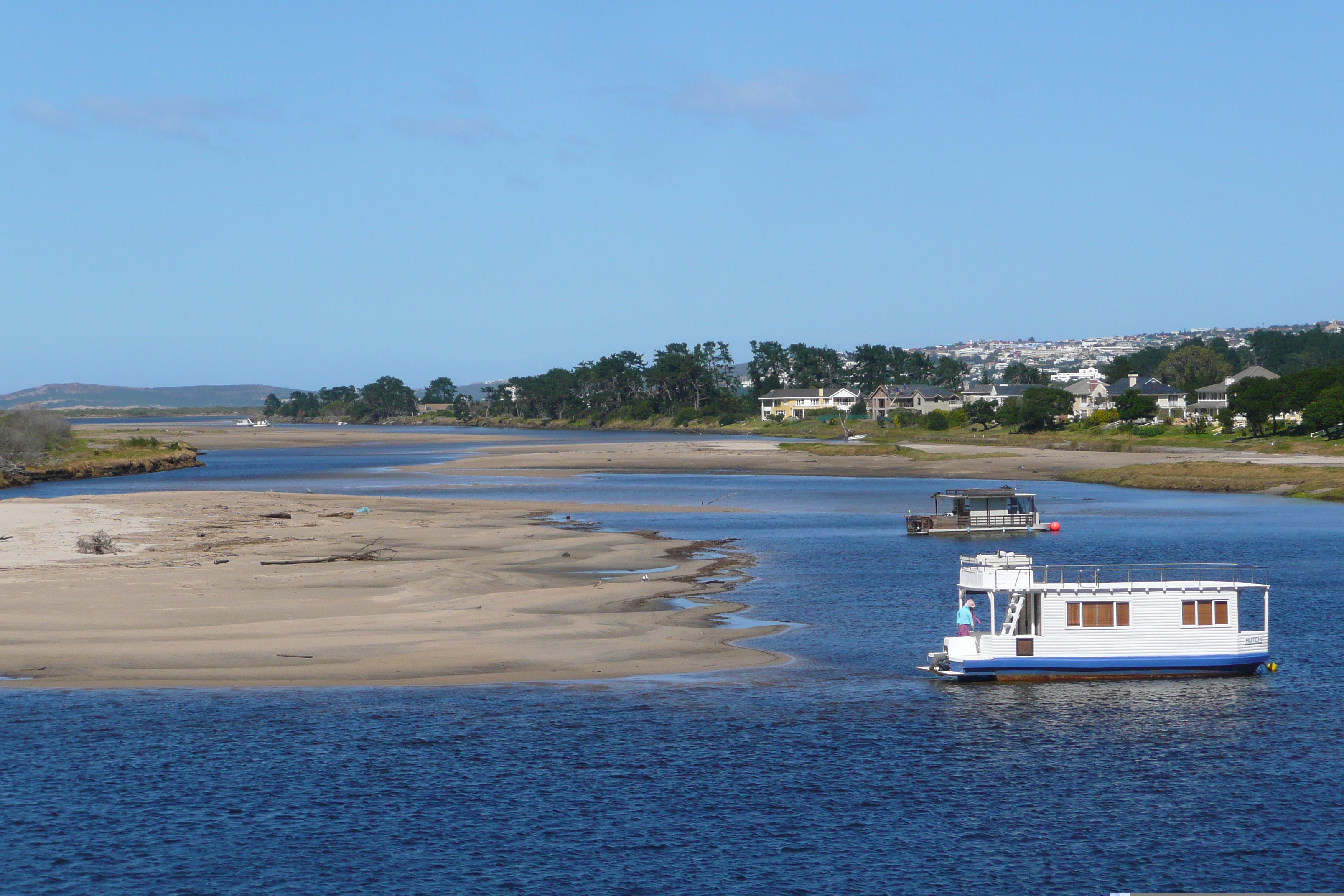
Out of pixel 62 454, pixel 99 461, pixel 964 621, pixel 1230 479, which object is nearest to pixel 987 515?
pixel 1230 479

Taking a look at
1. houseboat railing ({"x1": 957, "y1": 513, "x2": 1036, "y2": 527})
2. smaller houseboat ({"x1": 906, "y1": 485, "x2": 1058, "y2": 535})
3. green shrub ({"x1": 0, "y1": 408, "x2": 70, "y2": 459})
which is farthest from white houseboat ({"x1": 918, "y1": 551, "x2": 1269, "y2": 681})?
green shrub ({"x1": 0, "y1": 408, "x2": 70, "y2": 459})

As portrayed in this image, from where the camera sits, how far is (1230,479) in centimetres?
11256

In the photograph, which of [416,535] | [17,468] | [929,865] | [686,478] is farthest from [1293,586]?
[17,468]

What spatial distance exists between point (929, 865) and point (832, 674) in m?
15.3

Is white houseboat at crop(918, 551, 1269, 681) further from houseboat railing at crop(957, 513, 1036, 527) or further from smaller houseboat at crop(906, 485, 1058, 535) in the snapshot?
houseboat railing at crop(957, 513, 1036, 527)

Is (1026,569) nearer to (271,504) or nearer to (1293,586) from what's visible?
(1293,586)

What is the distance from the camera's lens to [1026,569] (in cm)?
3831

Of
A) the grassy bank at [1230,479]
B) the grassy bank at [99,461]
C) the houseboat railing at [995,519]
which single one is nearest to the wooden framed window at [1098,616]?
the houseboat railing at [995,519]

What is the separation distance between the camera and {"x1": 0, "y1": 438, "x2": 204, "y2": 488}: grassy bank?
13175cm

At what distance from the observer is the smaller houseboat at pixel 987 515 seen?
269 feet

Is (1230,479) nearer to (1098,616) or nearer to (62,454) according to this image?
(1098,616)

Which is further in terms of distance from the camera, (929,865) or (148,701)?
(148,701)

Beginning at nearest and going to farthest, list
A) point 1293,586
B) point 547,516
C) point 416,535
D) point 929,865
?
point 929,865
point 1293,586
point 416,535
point 547,516

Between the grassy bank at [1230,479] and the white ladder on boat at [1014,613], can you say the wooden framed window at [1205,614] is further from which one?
the grassy bank at [1230,479]
